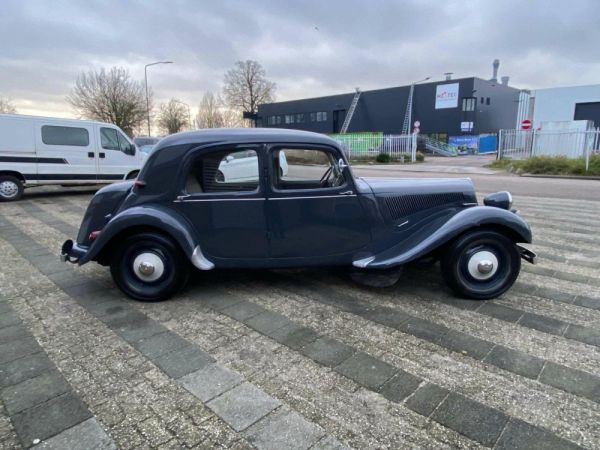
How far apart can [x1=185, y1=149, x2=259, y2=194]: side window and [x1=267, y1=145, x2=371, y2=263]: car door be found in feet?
0.66

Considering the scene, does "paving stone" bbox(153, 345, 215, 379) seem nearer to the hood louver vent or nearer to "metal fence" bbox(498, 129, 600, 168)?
the hood louver vent

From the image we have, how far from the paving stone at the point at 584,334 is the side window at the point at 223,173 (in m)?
2.93

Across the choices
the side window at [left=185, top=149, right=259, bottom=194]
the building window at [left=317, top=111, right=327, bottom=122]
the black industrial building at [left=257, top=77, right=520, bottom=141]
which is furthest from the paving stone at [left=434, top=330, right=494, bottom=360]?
the building window at [left=317, top=111, right=327, bottom=122]

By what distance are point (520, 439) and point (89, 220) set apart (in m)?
4.11

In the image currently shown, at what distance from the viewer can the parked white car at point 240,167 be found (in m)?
3.62

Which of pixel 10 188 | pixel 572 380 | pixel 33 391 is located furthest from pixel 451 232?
pixel 10 188

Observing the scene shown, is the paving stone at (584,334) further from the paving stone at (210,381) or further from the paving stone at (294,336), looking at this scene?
the paving stone at (210,381)

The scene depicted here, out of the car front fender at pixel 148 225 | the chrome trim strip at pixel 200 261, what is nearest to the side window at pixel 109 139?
the car front fender at pixel 148 225

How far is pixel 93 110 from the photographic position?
33.4 metres

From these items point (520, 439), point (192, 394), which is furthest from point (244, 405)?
point (520, 439)

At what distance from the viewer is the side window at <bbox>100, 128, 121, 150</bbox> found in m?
10.5

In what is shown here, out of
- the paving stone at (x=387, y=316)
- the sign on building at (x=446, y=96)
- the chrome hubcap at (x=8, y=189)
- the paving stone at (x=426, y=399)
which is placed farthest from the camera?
the sign on building at (x=446, y=96)

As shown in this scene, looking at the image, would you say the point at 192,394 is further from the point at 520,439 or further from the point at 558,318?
the point at 558,318

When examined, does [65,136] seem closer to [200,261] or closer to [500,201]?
[200,261]
